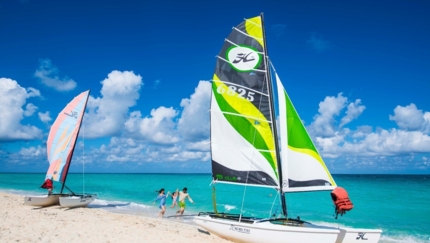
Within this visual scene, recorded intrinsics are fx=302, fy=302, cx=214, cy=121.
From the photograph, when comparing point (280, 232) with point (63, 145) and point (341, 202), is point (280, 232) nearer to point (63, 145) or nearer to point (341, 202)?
point (341, 202)

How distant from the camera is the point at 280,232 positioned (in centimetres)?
1004

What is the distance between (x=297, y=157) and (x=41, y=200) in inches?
637

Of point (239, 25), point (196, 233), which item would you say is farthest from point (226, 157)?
point (239, 25)

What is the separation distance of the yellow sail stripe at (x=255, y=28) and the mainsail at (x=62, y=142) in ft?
43.6

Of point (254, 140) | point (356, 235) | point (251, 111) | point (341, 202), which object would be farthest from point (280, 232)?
point (251, 111)

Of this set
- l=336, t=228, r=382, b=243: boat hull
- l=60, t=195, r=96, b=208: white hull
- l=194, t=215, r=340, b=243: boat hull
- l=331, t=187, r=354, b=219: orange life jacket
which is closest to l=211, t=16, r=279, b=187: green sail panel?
l=194, t=215, r=340, b=243: boat hull

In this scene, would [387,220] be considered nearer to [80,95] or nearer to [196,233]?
[196,233]

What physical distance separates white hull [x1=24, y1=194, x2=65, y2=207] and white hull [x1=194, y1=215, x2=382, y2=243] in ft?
40.3

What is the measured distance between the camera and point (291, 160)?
36.4 feet

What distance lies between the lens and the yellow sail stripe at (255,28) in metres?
12.7

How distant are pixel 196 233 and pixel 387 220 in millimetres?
16538

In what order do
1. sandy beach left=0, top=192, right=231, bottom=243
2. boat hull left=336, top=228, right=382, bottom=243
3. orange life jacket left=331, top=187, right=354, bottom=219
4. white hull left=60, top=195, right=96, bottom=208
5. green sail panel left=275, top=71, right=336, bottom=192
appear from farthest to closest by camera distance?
white hull left=60, top=195, right=96, bottom=208, green sail panel left=275, top=71, right=336, bottom=192, sandy beach left=0, top=192, right=231, bottom=243, orange life jacket left=331, top=187, right=354, bottom=219, boat hull left=336, top=228, right=382, bottom=243

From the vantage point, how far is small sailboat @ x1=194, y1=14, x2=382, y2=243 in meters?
10.9

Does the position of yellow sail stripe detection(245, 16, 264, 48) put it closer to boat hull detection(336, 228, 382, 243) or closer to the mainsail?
boat hull detection(336, 228, 382, 243)
